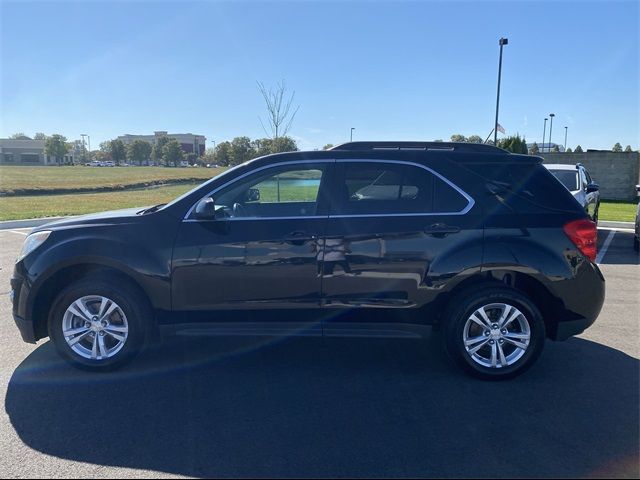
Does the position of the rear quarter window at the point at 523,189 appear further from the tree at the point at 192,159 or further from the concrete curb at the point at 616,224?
the tree at the point at 192,159

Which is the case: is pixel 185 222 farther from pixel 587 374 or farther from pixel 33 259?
pixel 587 374

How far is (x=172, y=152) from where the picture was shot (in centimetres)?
10212

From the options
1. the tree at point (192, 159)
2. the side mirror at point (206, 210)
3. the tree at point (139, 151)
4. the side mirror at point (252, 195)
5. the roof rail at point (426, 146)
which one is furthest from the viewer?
the tree at point (192, 159)

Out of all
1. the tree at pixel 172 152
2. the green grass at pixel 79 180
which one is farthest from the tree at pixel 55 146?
the green grass at pixel 79 180

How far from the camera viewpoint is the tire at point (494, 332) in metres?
4.06

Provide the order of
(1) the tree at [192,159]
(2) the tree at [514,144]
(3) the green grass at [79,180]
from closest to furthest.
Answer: (2) the tree at [514,144] < (3) the green grass at [79,180] < (1) the tree at [192,159]

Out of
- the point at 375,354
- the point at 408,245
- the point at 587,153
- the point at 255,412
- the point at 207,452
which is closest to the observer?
the point at 207,452

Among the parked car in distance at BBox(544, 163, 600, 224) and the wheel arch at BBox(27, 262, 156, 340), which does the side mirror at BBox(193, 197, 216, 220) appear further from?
the parked car in distance at BBox(544, 163, 600, 224)

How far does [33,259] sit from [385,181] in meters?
3.05

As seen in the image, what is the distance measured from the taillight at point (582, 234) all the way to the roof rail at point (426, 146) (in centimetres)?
84

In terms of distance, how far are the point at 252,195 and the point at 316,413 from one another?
226 centimetres

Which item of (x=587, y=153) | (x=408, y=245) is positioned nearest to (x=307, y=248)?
(x=408, y=245)

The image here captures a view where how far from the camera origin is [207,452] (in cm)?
311

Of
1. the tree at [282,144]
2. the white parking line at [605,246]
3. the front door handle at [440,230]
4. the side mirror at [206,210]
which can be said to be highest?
the tree at [282,144]
